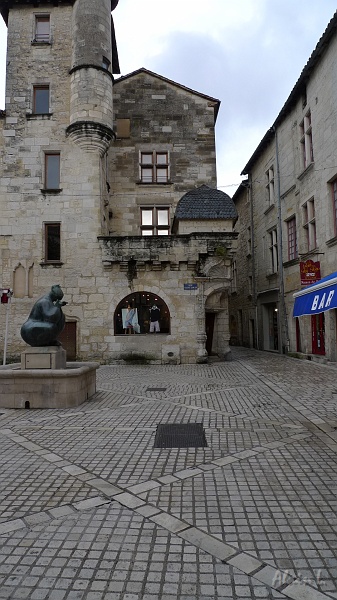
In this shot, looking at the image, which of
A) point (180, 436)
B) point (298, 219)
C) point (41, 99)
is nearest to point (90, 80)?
point (41, 99)

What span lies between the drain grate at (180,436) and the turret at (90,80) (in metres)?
14.9

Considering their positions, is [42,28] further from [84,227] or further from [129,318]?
[129,318]

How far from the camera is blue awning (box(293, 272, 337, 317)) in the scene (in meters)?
12.1

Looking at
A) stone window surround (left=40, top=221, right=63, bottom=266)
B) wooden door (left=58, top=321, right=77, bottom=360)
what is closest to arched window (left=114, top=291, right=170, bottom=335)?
wooden door (left=58, top=321, right=77, bottom=360)

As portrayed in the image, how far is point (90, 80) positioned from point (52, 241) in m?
7.41

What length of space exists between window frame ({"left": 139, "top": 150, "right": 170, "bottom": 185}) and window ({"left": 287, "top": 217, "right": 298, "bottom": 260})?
22.7ft

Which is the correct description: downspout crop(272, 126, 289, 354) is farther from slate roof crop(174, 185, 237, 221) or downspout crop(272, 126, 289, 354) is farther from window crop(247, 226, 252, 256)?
window crop(247, 226, 252, 256)

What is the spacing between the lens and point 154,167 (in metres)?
21.7

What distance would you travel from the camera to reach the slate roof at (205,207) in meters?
18.1

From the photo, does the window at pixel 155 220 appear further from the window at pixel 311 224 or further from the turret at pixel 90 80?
the window at pixel 311 224

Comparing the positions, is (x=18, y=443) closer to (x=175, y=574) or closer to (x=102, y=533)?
(x=102, y=533)

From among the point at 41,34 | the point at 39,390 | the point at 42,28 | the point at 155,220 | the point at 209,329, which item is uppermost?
the point at 42,28

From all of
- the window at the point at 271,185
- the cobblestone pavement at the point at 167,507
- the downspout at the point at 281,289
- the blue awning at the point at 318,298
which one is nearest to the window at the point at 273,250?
the downspout at the point at 281,289

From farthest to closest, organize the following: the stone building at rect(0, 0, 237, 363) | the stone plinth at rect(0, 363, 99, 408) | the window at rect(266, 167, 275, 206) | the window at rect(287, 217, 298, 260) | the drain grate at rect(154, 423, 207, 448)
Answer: the window at rect(266, 167, 275, 206)
the window at rect(287, 217, 298, 260)
the stone building at rect(0, 0, 237, 363)
the stone plinth at rect(0, 363, 99, 408)
the drain grate at rect(154, 423, 207, 448)
